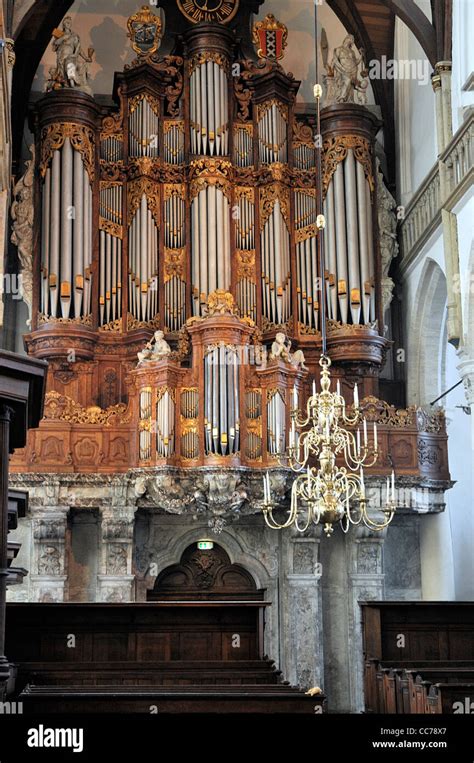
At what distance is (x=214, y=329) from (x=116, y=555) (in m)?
3.97

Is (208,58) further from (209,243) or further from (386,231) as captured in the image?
(386,231)

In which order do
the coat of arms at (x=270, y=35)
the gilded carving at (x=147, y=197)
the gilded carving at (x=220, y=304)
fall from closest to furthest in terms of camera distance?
the gilded carving at (x=220, y=304) → the gilded carving at (x=147, y=197) → the coat of arms at (x=270, y=35)

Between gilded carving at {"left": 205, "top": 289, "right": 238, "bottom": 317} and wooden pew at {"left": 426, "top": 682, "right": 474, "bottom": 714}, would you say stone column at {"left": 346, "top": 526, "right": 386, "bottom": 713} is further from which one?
wooden pew at {"left": 426, "top": 682, "right": 474, "bottom": 714}

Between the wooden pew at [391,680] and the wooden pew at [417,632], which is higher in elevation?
the wooden pew at [417,632]

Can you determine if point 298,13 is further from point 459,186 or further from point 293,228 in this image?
point 459,186

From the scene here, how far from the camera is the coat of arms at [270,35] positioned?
866 inches

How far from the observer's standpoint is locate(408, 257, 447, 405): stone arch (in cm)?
2072

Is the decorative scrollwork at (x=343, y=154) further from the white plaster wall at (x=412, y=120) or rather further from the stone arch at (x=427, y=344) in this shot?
the stone arch at (x=427, y=344)

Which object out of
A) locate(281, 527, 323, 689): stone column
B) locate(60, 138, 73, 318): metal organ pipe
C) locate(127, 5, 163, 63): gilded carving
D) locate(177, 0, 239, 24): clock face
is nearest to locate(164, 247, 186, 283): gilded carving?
locate(60, 138, 73, 318): metal organ pipe

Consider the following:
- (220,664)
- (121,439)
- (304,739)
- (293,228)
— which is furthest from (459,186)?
(304,739)

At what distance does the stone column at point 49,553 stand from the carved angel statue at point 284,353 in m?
4.17

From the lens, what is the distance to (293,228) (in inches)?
832

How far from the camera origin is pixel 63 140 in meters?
20.8

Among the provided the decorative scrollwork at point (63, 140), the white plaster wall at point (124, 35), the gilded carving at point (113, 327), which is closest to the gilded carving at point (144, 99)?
the decorative scrollwork at point (63, 140)
